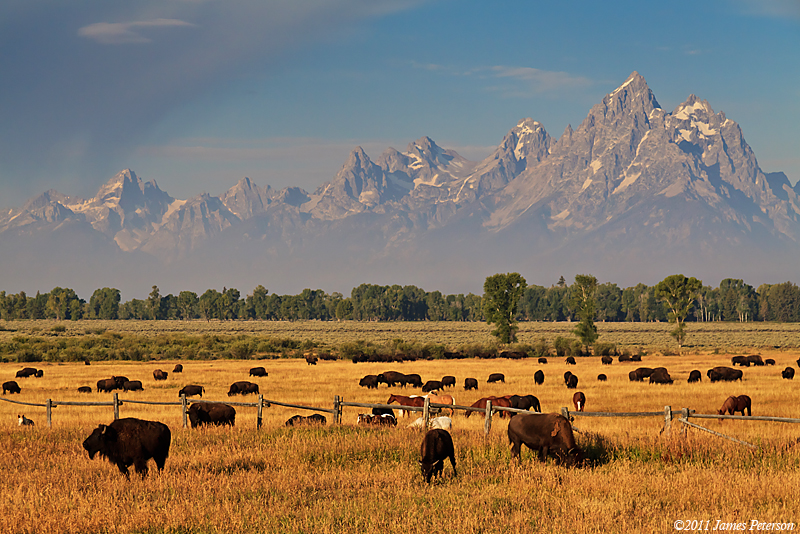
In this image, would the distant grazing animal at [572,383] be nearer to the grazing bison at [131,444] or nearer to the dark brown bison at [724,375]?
the dark brown bison at [724,375]

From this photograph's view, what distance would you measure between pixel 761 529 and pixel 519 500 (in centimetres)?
A: 363

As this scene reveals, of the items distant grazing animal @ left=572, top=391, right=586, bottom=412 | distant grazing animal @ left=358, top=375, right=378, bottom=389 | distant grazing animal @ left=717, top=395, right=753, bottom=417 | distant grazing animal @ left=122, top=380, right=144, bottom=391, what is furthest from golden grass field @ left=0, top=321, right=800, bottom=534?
distant grazing animal @ left=358, top=375, right=378, bottom=389

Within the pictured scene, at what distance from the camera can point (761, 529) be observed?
10031mm

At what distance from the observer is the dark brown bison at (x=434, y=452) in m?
13.3

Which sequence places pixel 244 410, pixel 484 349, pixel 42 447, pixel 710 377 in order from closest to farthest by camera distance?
pixel 42 447, pixel 244 410, pixel 710 377, pixel 484 349

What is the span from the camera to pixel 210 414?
2186 centimetres

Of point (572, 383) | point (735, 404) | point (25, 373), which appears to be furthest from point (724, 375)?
point (25, 373)

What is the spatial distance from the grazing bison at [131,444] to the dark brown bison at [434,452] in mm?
5230

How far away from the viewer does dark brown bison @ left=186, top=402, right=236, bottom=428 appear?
21.5 metres

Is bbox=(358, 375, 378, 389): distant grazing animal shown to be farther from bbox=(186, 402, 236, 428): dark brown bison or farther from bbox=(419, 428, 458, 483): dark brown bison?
bbox=(419, 428, 458, 483): dark brown bison

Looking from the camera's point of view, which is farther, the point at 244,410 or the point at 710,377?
the point at 710,377

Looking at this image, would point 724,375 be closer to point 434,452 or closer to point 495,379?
point 495,379

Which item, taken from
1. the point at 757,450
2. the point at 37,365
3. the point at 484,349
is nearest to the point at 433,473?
the point at 757,450

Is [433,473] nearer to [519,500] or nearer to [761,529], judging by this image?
[519,500]
